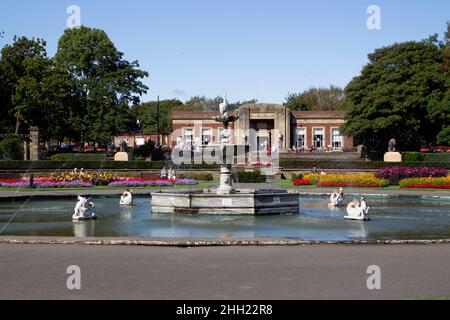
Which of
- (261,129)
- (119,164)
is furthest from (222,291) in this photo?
(261,129)

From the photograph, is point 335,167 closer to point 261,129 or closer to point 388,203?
point 388,203

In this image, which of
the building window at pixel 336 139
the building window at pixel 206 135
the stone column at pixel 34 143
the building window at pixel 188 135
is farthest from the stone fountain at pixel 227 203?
the building window at pixel 336 139

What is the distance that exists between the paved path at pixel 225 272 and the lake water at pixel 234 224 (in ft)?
9.49

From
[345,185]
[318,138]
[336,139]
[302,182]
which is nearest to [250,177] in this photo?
[302,182]

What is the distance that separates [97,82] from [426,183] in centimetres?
4425

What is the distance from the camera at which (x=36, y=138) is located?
58.2 meters

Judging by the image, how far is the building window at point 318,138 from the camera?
84.2 m

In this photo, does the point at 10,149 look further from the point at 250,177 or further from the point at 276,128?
the point at 276,128

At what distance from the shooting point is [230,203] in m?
23.5

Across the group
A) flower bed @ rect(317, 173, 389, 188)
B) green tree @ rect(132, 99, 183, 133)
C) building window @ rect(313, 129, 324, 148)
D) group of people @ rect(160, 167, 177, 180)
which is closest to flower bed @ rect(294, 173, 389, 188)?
flower bed @ rect(317, 173, 389, 188)

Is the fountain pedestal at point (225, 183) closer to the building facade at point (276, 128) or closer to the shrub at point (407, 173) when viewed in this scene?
the shrub at point (407, 173)

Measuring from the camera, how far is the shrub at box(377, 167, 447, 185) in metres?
44.2

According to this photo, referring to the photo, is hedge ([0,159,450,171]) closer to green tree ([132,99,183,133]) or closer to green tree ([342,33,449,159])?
green tree ([342,33,449,159])

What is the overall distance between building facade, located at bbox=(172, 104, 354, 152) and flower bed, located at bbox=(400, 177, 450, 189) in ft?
130
